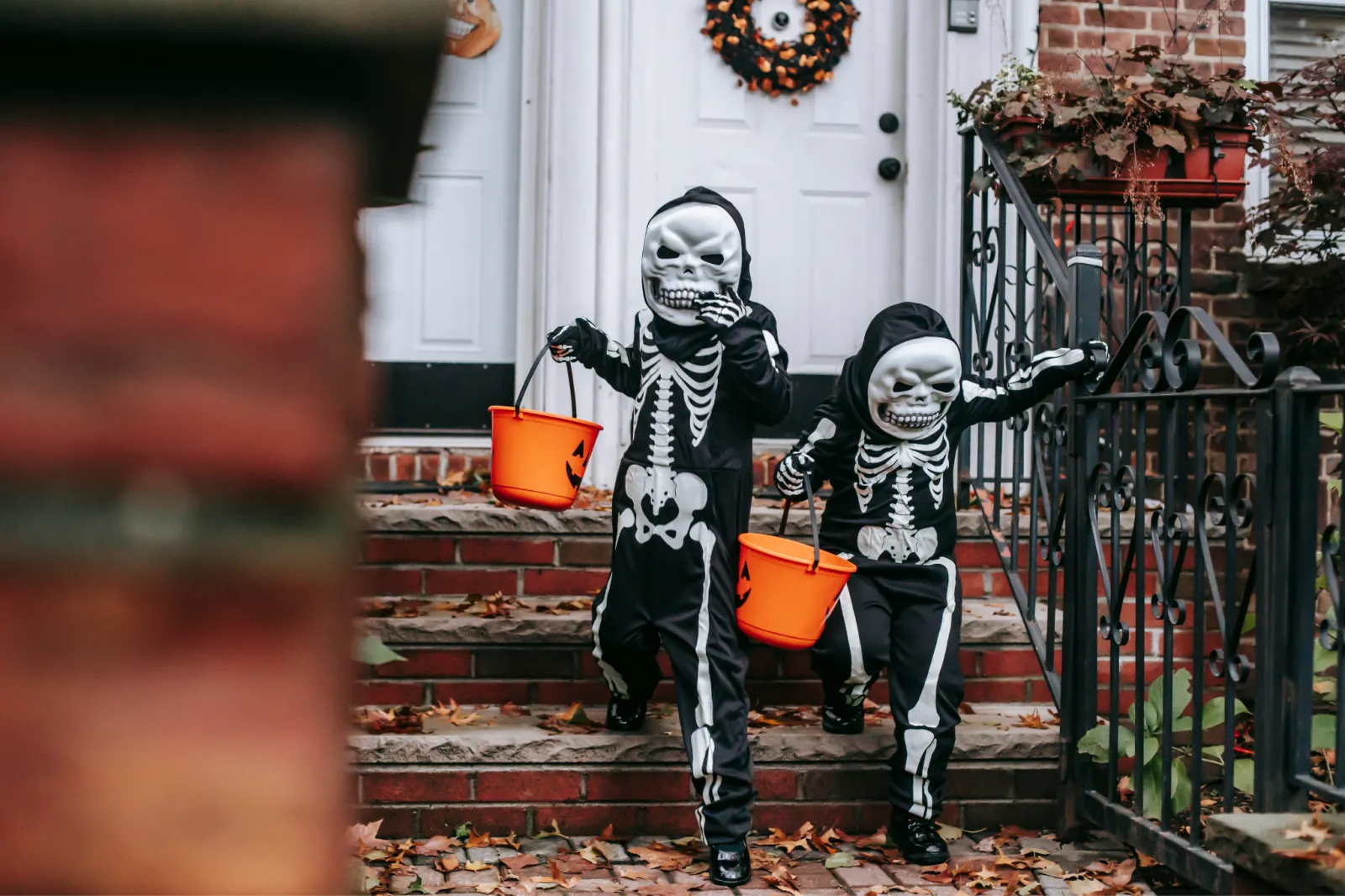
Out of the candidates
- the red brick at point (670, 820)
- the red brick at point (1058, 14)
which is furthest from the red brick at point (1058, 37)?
the red brick at point (670, 820)

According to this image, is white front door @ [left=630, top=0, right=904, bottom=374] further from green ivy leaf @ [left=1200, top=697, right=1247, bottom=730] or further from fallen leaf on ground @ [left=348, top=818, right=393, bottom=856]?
fallen leaf on ground @ [left=348, top=818, right=393, bottom=856]

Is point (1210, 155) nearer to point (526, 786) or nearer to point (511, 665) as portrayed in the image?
point (511, 665)

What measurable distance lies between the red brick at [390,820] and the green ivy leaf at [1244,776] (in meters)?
2.16

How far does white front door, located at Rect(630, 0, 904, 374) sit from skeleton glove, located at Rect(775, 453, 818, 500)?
1890 mm

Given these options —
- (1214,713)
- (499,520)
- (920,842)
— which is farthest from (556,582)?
(1214,713)

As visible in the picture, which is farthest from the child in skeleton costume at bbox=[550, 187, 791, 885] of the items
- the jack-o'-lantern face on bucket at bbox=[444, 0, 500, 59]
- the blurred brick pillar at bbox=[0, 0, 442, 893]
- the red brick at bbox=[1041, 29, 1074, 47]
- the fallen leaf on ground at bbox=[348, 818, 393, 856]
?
A: the blurred brick pillar at bbox=[0, 0, 442, 893]

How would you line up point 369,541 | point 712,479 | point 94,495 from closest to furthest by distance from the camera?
point 94,495, point 712,479, point 369,541

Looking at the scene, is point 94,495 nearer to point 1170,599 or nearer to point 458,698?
point 1170,599

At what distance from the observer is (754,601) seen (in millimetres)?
3473

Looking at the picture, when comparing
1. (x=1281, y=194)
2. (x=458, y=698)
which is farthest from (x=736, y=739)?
(x=1281, y=194)

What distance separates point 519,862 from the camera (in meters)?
3.58

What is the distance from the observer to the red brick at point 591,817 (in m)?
3.82

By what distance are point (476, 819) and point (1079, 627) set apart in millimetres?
1771

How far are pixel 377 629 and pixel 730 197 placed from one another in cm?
252
